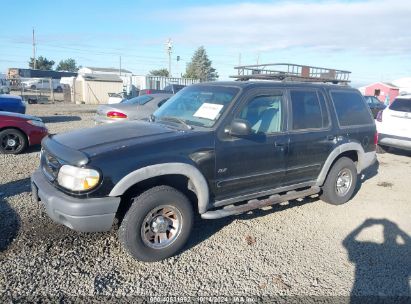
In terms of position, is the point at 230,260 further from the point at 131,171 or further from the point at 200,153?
the point at 131,171

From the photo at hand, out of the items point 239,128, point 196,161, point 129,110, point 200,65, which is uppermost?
point 200,65

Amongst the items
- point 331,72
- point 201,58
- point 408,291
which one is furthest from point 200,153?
point 201,58

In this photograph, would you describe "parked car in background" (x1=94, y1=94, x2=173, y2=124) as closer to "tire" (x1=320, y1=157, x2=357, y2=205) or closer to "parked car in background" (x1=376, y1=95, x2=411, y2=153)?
"tire" (x1=320, y1=157, x2=357, y2=205)

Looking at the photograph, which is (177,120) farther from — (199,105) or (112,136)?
(112,136)

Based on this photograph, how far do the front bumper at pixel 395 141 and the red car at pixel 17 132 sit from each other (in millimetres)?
8817

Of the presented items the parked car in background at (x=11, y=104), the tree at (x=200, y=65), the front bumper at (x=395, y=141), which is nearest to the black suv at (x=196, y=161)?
the front bumper at (x=395, y=141)

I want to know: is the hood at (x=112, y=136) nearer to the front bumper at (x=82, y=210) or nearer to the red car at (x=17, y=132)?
the front bumper at (x=82, y=210)

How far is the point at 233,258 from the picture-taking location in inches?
147

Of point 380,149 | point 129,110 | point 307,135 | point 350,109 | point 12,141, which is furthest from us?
point 380,149

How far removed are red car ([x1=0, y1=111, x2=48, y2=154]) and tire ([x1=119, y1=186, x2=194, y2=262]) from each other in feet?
18.9

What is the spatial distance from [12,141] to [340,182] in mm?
7092

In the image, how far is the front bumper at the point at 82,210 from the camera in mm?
3123

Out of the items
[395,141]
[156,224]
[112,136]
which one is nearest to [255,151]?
[156,224]

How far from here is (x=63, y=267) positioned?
339cm
